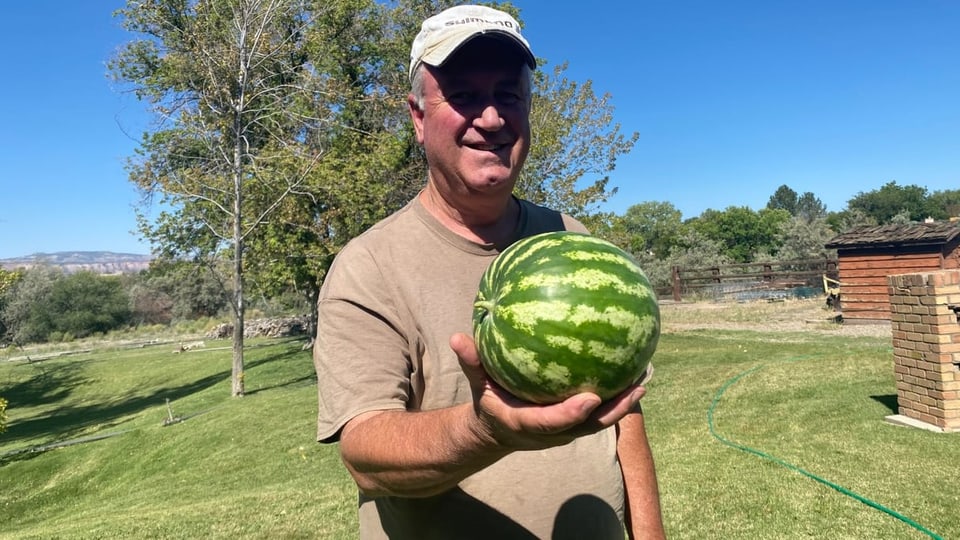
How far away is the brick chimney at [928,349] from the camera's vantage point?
24.5 ft

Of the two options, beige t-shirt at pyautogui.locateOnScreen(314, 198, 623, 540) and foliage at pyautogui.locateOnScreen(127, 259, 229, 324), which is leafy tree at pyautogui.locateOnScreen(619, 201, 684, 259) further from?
beige t-shirt at pyautogui.locateOnScreen(314, 198, 623, 540)

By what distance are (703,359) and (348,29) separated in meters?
21.0

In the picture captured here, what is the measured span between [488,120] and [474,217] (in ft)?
1.25

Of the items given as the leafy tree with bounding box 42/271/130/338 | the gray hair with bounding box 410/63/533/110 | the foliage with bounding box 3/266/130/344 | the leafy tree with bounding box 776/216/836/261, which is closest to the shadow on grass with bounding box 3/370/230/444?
the gray hair with bounding box 410/63/533/110

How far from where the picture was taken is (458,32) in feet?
6.72

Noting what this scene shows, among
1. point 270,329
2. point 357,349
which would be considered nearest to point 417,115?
point 357,349

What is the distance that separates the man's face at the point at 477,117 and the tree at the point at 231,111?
1608cm

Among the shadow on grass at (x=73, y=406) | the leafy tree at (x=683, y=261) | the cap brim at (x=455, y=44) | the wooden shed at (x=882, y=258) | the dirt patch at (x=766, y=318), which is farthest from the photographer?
the leafy tree at (x=683, y=261)

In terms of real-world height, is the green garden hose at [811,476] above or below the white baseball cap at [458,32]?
below

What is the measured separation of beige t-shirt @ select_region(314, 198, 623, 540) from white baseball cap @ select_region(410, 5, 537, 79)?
23.2 inches

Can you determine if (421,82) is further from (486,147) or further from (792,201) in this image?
(792,201)

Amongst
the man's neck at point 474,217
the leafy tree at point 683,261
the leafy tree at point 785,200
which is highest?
the leafy tree at point 785,200

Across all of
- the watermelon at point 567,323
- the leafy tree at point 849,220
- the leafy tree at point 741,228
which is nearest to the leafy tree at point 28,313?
the watermelon at point 567,323

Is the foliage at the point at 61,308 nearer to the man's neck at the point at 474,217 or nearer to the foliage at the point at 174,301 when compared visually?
the foliage at the point at 174,301
